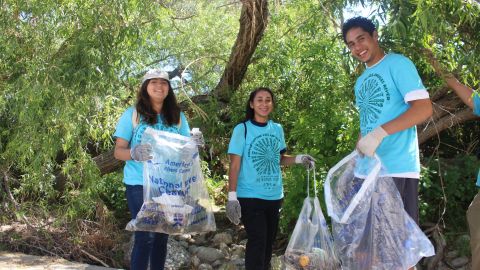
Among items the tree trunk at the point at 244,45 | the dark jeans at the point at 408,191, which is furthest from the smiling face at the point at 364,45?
the tree trunk at the point at 244,45

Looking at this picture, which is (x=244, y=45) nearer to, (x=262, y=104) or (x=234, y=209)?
(x=262, y=104)

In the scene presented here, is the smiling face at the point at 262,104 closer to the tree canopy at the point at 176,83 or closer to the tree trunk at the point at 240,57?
the tree canopy at the point at 176,83

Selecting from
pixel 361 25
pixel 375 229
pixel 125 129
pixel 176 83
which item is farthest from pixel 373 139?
pixel 176 83

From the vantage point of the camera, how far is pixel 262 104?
12.8 ft

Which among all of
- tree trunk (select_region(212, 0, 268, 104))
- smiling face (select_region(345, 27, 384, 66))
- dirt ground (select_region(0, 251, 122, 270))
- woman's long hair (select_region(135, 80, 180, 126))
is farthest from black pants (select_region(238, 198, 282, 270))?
tree trunk (select_region(212, 0, 268, 104))

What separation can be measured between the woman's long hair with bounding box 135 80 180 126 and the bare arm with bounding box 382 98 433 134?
156cm

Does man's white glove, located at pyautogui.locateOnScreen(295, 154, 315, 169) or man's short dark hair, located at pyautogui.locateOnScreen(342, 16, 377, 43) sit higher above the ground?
man's short dark hair, located at pyautogui.locateOnScreen(342, 16, 377, 43)

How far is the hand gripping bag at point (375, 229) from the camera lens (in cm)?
267

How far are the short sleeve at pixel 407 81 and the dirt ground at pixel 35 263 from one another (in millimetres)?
3159

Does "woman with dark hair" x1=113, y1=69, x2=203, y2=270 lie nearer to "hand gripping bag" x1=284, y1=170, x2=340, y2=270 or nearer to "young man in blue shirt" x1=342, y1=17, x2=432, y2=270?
"hand gripping bag" x1=284, y1=170, x2=340, y2=270

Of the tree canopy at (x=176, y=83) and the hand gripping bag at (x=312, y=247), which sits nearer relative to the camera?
the hand gripping bag at (x=312, y=247)

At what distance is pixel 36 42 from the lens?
515 cm

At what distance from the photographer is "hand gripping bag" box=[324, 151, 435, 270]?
2670 millimetres

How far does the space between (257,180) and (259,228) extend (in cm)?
33
